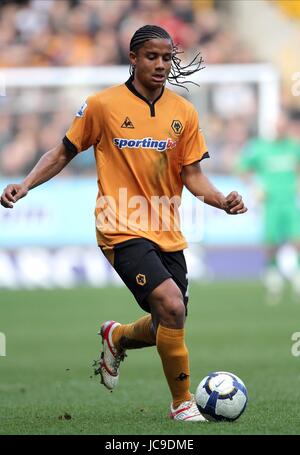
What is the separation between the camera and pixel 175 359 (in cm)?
654

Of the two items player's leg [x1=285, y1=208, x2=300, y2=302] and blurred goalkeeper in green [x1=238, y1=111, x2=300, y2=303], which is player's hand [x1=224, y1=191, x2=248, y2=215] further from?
player's leg [x1=285, y1=208, x2=300, y2=302]

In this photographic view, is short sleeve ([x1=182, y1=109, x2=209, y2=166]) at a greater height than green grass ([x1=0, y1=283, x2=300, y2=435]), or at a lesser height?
greater

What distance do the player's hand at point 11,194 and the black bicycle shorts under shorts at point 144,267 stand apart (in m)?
0.67

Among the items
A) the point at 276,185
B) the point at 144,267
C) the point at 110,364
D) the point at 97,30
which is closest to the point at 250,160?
the point at 276,185

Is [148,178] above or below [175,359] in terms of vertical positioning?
above

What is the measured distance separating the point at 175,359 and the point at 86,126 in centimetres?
155

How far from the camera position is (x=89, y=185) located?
66.3 feet

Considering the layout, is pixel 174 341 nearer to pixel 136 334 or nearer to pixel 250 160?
pixel 136 334

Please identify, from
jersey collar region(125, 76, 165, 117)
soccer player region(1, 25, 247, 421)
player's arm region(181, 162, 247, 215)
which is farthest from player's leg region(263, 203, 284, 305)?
jersey collar region(125, 76, 165, 117)

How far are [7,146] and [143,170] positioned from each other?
1480 cm

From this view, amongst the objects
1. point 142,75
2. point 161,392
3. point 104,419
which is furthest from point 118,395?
point 142,75

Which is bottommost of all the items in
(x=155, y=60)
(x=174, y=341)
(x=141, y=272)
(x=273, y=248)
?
(x=273, y=248)

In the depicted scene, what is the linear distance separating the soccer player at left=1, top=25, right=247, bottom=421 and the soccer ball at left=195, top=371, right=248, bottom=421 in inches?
6.1

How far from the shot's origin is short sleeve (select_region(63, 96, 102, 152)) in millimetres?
6750
